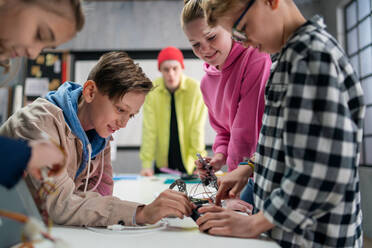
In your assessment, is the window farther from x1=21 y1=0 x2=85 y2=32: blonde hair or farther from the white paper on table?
the white paper on table

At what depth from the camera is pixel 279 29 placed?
69cm

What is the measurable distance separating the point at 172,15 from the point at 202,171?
10.2ft

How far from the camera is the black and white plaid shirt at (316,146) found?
549 millimetres

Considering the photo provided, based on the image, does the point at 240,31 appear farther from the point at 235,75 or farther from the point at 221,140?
the point at 221,140

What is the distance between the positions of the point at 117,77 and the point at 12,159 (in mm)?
637

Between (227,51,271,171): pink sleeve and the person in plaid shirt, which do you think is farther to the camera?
(227,51,271,171): pink sleeve


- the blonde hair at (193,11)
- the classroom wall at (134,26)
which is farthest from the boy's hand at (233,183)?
the classroom wall at (134,26)

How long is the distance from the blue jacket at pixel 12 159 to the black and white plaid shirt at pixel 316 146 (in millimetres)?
447

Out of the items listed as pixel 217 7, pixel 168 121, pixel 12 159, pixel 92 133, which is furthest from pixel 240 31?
pixel 168 121

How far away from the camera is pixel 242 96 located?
50.3 inches

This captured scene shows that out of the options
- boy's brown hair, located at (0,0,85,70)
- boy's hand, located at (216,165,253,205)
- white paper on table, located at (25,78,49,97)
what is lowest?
boy's hand, located at (216,165,253,205)

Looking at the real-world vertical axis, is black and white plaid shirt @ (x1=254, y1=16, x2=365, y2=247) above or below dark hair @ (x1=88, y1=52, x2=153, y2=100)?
below

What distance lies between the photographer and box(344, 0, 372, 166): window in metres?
2.94

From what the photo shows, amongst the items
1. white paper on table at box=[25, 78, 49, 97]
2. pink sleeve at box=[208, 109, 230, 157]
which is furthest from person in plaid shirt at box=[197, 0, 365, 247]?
white paper on table at box=[25, 78, 49, 97]
